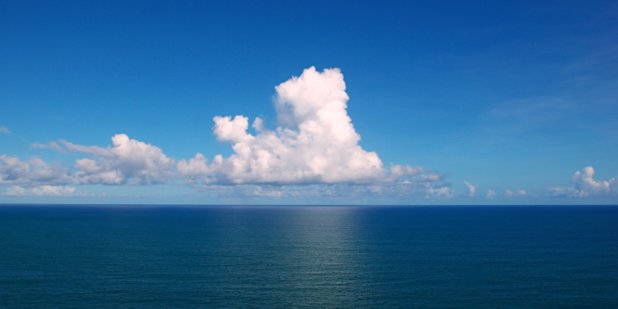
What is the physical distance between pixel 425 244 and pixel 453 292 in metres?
67.6

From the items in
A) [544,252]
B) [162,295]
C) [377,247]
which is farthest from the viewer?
[377,247]

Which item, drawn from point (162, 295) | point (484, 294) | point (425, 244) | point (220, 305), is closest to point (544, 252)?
point (425, 244)

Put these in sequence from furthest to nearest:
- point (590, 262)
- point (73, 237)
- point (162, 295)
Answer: point (73, 237), point (590, 262), point (162, 295)

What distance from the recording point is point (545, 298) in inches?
3007

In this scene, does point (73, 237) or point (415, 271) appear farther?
point (73, 237)

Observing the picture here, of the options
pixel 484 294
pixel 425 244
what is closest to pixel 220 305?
pixel 484 294

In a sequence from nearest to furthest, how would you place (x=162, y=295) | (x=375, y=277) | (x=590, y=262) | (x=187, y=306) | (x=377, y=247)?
(x=187, y=306)
(x=162, y=295)
(x=375, y=277)
(x=590, y=262)
(x=377, y=247)

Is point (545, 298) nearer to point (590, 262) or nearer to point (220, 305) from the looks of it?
point (590, 262)

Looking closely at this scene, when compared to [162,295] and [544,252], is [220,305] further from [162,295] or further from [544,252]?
[544,252]

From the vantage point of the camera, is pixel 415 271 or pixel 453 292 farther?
pixel 415 271

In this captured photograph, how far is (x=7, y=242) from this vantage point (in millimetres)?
146125

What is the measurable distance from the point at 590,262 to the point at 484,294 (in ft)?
159

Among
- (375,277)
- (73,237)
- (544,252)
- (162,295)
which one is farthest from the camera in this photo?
(73,237)

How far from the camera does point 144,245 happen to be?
142 metres
